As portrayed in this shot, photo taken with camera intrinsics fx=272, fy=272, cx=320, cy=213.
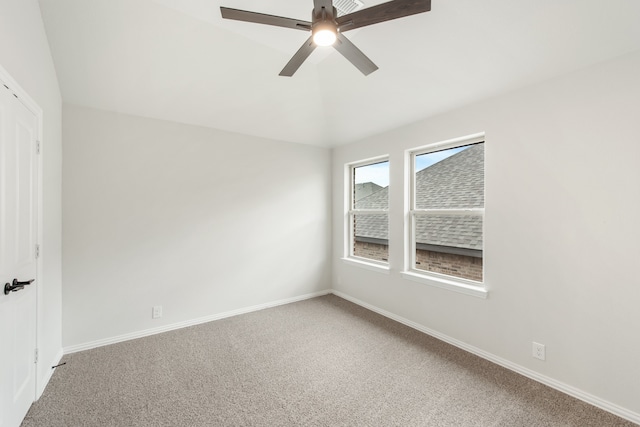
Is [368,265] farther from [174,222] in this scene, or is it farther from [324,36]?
[324,36]

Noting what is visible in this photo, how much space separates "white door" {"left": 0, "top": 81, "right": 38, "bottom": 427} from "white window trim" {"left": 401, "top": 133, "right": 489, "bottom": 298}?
3.35 meters

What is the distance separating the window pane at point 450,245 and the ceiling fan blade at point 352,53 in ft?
6.22

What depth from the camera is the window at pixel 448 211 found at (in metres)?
2.83

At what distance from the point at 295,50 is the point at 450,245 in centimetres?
264

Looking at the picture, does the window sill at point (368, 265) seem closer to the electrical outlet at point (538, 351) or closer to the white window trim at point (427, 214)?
the white window trim at point (427, 214)

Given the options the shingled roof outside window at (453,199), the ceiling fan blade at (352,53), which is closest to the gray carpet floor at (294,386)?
the shingled roof outside window at (453,199)

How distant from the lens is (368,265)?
3.89m

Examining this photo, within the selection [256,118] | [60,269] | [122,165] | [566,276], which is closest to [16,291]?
[60,269]

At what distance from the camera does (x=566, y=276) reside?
2.13 meters

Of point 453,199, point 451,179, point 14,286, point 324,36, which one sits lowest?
point 14,286

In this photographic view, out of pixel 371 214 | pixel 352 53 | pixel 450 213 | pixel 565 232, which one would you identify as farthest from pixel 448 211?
pixel 352 53

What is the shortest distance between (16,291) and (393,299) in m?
3.42

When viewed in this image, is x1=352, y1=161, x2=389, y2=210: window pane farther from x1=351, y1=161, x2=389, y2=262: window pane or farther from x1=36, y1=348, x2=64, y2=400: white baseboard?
x1=36, y1=348, x2=64, y2=400: white baseboard

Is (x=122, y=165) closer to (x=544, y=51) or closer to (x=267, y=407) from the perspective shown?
(x=267, y=407)
